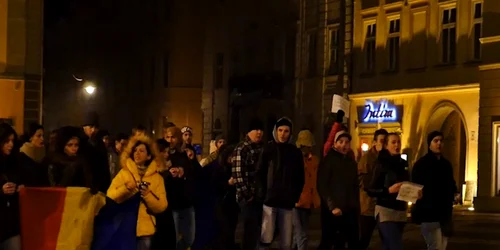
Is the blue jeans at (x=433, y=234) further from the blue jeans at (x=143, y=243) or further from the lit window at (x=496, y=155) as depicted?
the lit window at (x=496, y=155)

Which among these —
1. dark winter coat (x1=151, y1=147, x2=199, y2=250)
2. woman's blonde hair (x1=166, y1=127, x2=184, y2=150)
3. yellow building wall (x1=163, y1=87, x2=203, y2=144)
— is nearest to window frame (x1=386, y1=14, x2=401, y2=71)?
yellow building wall (x1=163, y1=87, x2=203, y2=144)

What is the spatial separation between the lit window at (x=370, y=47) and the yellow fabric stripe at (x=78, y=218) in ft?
94.9

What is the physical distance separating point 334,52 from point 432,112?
744 cm

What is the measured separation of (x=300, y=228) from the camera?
1395cm

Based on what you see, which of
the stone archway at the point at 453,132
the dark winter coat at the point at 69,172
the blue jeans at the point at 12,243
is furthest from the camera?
the stone archway at the point at 453,132

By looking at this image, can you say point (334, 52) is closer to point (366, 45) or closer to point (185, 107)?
point (366, 45)

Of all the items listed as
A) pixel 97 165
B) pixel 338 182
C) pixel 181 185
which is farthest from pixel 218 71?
pixel 97 165

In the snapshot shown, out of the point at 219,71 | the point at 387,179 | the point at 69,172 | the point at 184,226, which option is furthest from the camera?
the point at 219,71

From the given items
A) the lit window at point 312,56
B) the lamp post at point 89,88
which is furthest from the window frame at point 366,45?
the lamp post at point 89,88

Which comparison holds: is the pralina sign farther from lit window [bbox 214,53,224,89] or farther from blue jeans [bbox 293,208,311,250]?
blue jeans [bbox 293,208,311,250]

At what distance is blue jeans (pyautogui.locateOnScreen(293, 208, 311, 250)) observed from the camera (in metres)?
13.7

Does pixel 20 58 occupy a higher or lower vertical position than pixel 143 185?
higher

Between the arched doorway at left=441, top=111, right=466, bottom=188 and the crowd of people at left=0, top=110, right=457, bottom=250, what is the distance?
20.1 metres

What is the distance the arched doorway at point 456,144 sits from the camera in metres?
34.8
